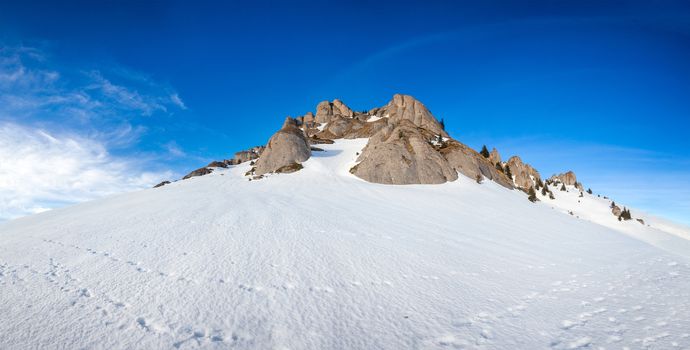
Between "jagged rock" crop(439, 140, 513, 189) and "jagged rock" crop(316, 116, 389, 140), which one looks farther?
"jagged rock" crop(316, 116, 389, 140)

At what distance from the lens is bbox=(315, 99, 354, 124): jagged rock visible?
139 meters

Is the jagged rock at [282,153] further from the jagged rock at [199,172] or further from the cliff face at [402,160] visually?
the jagged rock at [199,172]

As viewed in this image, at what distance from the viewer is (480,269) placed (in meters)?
12.9

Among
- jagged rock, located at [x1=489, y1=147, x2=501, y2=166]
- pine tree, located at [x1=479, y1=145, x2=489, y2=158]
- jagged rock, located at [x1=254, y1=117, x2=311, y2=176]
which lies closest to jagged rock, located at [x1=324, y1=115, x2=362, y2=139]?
pine tree, located at [x1=479, y1=145, x2=489, y2=158]

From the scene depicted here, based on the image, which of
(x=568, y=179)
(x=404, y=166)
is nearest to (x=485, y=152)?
(x=568, y=179)

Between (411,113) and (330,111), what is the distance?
52.1m

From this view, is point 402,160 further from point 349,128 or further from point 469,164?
point 349,128

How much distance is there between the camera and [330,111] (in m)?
141

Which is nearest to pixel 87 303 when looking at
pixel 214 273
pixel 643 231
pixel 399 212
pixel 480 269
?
pixel 214 273

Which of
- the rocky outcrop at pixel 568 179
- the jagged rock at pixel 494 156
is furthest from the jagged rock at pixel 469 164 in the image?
the rocky outcrop at pixel 568 179

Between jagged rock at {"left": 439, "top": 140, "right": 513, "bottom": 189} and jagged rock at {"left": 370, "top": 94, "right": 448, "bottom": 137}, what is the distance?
117 feet

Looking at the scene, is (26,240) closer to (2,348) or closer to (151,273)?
(151,273)

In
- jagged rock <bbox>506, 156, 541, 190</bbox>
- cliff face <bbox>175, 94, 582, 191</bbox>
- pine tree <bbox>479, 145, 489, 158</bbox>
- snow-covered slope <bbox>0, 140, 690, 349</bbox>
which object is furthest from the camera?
pine tree <bbox>479, 145, 489, 158</bbox>

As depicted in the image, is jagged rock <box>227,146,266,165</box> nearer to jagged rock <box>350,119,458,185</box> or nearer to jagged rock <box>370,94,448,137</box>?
jagged rock <box>350,119,458,185</box>
